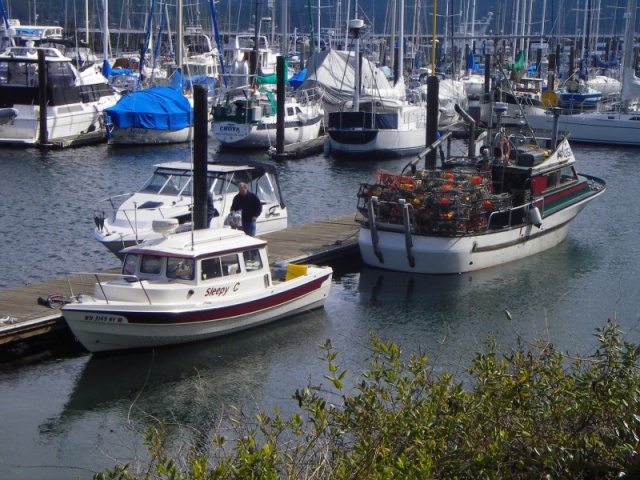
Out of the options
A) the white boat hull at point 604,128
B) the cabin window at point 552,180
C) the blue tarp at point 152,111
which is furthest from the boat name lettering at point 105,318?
the white boat hull at point 604,128

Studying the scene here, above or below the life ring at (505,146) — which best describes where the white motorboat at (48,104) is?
below

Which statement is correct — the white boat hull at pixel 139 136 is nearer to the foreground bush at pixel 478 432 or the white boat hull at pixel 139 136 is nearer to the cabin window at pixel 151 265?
the cabin window at pixel 151 265

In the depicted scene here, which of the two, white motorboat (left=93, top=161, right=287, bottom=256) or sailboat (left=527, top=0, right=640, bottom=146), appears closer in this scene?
white motorboat (left=93, top=161, right=287, bottom=256)

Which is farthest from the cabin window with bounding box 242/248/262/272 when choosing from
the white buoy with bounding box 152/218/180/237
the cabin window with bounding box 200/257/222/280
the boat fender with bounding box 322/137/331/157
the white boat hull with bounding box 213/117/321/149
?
the white boat hull with bounding box 213/117/321/149

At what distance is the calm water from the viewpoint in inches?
541

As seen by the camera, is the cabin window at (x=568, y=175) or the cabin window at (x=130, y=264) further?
the cabin window at (x=568, y=175)

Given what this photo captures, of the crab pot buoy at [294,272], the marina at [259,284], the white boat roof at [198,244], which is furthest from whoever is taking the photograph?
the crab pot buoy at [294,272]

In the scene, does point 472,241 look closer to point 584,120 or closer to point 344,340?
point 344,340

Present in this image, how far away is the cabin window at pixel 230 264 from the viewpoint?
16.8 m

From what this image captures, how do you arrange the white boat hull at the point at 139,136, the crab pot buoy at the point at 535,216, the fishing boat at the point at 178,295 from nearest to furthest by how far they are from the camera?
the fishing boat at the point at 178,295, the crab pot buoy at the point at 535,216, the white boat hull at the point at 139,136

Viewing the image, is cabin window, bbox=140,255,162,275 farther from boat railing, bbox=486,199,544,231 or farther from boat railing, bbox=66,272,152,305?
boat railing, bbox=486,199,544,231

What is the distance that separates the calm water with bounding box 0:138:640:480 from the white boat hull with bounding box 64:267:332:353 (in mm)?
252

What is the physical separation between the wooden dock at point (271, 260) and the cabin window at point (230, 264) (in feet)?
8.73

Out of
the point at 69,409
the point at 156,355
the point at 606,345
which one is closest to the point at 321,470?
the point at 606,345
